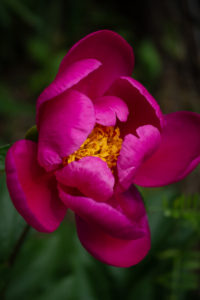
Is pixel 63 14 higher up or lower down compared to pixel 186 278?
higher up

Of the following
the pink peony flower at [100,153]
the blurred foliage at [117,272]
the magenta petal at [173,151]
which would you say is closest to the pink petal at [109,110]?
the pink peony flower at [100,153]

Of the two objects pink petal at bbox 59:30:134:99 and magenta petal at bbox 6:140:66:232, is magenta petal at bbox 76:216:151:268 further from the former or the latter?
pink petal at bbox 59:30:134:99

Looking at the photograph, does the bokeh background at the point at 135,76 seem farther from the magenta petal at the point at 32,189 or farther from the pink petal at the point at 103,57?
the pink petal at the point at 103,57

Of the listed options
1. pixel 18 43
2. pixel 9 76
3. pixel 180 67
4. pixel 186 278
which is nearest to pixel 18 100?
pixel 9 76

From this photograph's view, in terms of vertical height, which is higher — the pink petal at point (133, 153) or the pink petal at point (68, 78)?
the pink petal at point (68, 78)

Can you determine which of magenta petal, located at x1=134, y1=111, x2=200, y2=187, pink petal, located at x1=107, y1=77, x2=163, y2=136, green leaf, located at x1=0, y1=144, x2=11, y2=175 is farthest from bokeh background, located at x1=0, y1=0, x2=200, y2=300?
pink petal, located at x1=107, y1=77, x2=163, y2=136

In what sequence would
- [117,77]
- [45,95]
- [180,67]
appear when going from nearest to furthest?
[45,95] → [117,77] → [180,67]

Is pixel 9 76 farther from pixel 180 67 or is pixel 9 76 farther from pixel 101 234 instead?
pixel 101 234
